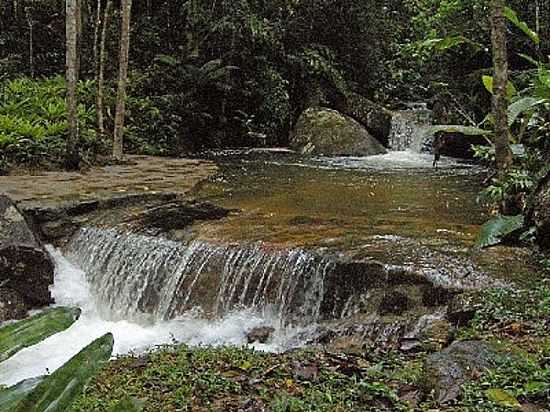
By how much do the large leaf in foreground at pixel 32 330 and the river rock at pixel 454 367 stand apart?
262 cm

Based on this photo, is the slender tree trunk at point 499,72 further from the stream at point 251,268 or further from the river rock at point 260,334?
the river rock at point 260,334

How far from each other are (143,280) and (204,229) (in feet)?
2.72

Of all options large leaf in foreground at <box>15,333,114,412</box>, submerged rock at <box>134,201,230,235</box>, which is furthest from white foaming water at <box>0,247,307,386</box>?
large leaf in foreground at <box>15,333,114,412</box>

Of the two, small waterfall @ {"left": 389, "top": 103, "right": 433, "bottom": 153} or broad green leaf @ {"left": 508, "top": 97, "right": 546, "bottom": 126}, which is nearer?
broad green leaf @ {"left": 508, "top": 97, "right": 546, "bottom": 126}

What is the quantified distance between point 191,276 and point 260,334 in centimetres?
110

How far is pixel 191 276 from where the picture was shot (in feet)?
21.2

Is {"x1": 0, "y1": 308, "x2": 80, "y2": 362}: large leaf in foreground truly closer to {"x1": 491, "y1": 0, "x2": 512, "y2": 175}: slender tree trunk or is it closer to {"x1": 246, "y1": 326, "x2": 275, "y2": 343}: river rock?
{"x1": 246, "y1": 326, "x2": 275, "y2": 343}: river rock

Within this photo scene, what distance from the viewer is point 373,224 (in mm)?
7039

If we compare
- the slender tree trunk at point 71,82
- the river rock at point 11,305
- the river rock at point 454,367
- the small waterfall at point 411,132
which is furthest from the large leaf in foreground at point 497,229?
the small waterfall at point 411,132

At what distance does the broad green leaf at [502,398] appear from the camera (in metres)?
3.01

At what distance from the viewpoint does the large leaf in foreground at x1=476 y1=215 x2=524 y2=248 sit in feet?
18.4

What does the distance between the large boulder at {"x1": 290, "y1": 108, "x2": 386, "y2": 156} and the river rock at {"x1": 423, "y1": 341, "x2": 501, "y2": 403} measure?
35.8 feet

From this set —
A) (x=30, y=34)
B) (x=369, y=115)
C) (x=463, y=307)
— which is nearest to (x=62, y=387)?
(x=463, y=307)

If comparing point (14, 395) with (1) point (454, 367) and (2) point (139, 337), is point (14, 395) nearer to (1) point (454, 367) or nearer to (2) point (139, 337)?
(1) point (454, 367)
